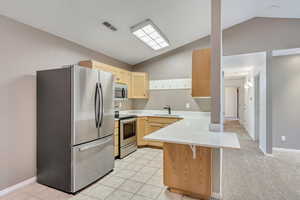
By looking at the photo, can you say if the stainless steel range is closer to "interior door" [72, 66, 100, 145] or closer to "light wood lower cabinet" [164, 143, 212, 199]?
"interior door" [72, 66, 100, 145]

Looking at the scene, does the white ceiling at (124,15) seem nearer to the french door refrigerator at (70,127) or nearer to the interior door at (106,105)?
the french door refrigerator at (70,127)

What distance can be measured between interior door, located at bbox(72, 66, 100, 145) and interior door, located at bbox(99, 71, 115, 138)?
103 millimetres

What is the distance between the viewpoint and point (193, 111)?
4375 millimetres

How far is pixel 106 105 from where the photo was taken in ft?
9.12

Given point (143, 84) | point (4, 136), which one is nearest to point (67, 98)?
point (4, 136)

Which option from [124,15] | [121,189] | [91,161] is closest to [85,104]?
[91,161]

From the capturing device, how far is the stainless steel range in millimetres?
3540

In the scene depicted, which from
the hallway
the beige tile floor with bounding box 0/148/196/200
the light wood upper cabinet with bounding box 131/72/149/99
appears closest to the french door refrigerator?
the beige tile floor with bounding box 0/148/196/200

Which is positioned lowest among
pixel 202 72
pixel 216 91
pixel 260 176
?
pixel 260 176

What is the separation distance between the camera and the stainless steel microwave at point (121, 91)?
393 centimetres

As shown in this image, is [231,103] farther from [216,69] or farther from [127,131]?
A: [216,69]

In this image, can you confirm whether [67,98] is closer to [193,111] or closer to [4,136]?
[4,136]

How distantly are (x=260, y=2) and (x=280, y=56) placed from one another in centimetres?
168

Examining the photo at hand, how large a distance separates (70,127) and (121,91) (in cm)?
200
